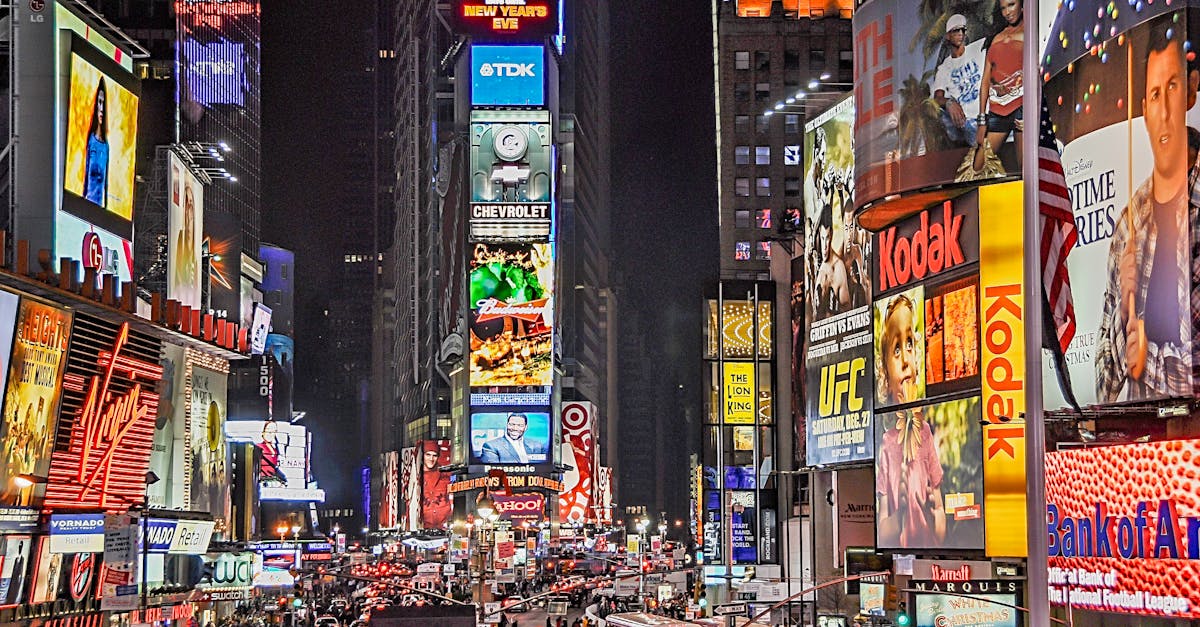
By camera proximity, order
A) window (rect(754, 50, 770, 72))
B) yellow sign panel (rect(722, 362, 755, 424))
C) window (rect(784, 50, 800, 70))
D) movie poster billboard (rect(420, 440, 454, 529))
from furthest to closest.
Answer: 1. movie poster billboard (rect(420, 440, 454, 529))
2. window (rect(754, 50, 770, 72))
3. window (rect(784, 50, 800, 70))
4. yellow sign panel (rect(722, 362, 755, 424))

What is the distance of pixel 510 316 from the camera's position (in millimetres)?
125938

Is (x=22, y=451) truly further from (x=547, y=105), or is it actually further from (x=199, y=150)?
(x=547, y=105)

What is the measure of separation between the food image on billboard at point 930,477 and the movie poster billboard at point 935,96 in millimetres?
5468

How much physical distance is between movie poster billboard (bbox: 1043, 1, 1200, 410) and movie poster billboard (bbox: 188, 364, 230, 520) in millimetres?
37565

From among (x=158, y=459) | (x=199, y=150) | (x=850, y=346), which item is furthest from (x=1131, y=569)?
(x=199, y=150)

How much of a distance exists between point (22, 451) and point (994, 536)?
2249 cm

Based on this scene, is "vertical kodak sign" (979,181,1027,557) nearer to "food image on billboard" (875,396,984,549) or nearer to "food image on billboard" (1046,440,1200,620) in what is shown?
"food image on billboard" (875,396,984,549)

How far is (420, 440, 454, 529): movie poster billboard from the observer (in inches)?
7215

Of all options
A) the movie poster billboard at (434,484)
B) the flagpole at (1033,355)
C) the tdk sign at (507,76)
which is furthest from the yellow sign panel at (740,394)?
the movie poster billboard at (434,484)

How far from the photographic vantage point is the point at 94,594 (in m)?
42.5

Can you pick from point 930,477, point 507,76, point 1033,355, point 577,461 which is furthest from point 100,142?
point 577,461

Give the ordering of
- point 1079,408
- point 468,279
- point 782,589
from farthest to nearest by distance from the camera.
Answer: point 468,279
point 782,589
point 1079,408

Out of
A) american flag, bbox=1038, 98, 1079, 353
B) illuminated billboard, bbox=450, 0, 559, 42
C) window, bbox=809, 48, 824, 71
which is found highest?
illuminated billboard, bbox=450, 0, 559, 42

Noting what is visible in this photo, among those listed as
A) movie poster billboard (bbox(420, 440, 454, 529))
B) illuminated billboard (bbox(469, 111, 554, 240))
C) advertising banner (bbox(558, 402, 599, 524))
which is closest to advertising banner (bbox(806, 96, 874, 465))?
illuminated billboard (bbox(469, 111, 554, 240))
